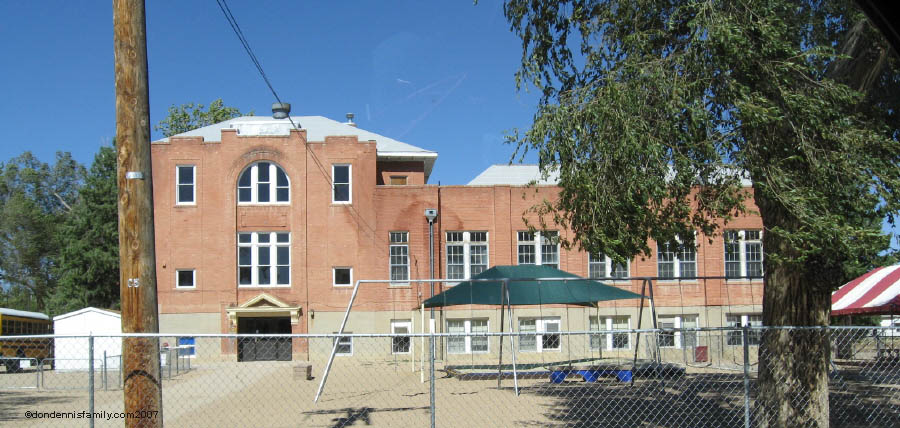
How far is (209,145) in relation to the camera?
35.9 metres

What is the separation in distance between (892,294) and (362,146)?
22.4m

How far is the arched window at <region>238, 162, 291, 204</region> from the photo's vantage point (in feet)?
117

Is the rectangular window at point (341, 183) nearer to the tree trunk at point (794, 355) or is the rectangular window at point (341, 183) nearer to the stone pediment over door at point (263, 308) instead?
the stone pediment over door at point (263, 308)

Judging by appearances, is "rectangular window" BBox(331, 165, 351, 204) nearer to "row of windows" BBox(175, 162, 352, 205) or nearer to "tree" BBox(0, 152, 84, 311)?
"row of windows" BBox(175, 162, 352, 205)

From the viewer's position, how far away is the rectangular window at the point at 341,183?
3594cm

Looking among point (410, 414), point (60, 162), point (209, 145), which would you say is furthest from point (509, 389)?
point (60, 162)

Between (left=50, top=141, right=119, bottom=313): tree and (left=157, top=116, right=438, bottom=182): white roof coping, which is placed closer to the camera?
(left=157, top=116, right=438, bottom=182): white roof coping

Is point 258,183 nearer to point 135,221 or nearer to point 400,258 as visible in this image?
point 400,258

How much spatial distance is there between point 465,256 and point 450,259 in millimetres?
720

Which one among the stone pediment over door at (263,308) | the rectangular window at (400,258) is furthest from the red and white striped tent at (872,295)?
the stone pediment over door at (263,308)

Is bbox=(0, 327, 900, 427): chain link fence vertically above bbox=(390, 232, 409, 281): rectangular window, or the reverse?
bbox=(390, 232, 409, 281): rectangular window

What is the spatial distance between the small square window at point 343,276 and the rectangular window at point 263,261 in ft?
7.05

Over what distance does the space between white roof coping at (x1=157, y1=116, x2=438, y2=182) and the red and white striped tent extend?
63.4 feet

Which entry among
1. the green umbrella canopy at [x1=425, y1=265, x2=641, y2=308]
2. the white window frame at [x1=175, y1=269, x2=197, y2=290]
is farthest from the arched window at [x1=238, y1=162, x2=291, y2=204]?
the green umbrella canopy at [x1=425, y1=265, x2=641, y2=308]
